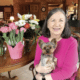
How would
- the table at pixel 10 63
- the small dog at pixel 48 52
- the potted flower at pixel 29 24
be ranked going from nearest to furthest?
1. the small dog at pixel 48 52
2. the table at pixel 10 63
3. the potted flower at pixel 29 24

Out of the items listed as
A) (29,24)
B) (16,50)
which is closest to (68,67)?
(16,50)

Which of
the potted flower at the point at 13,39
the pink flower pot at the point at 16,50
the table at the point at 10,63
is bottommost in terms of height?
the table at the point at 10,63

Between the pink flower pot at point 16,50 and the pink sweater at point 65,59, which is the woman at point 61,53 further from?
the pink flower pot at point 16,50

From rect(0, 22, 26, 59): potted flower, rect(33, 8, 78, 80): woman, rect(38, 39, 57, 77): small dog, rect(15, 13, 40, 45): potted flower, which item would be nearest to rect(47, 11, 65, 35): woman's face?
rect(33, 8, 78, 80): woman

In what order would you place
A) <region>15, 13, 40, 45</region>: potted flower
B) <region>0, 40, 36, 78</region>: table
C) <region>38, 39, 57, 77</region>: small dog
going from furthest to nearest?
<region>15, 13, 40, 45</region>: potted flower < <region>0, 40, 36, 78</region>: table < <region>38, 39, 57, 77</region>: small dog

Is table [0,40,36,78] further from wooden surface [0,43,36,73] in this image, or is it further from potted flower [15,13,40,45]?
potted flower [15,13,40,45]

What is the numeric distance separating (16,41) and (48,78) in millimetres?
565

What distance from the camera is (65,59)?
3.51 ft

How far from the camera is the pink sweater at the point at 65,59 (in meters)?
1.03

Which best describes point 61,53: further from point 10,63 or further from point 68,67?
point 10,63

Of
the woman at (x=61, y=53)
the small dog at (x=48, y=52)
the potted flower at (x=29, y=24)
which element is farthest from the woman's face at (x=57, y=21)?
the potted flower at (x=29, y=24)

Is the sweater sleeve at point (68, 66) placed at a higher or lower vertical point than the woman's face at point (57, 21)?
lower

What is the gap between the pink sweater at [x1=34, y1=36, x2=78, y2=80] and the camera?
103 centimetres

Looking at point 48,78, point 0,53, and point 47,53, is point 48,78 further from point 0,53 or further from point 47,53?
point 0,53
